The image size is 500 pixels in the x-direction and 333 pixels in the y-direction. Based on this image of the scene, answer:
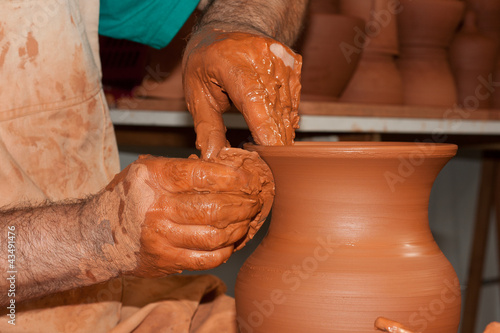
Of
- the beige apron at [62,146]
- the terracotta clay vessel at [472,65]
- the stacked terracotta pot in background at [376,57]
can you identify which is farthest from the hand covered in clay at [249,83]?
the terracotta clay vessel at [472,65]

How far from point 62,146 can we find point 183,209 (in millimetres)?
528

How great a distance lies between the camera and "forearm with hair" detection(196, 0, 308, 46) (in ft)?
4.30

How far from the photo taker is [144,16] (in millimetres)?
1568

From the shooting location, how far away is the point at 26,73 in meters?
1.16

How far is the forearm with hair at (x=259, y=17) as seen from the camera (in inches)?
51.6

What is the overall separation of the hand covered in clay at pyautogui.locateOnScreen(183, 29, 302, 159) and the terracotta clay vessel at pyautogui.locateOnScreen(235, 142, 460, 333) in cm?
12

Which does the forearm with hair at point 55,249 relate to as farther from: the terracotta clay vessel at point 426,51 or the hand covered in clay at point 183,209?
the terracotta clay vessel at point 426,51

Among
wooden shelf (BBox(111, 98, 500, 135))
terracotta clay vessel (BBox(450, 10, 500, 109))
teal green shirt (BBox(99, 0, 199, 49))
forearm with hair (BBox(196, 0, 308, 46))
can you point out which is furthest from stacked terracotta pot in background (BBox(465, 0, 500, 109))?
teal green shirt (BBox(99, 0, 199, 49))

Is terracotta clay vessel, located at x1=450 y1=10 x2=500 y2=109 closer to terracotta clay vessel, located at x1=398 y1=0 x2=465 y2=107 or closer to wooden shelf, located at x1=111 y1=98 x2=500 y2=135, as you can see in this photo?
terracotta clay vessel, located at x1=398 y1=0 x2=465 y2=107

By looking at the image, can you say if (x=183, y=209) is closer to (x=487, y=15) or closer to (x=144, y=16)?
(x=144, y=16)

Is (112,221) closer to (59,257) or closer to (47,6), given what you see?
(59,257)

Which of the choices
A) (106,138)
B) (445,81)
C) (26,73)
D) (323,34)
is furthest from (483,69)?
(26,73)

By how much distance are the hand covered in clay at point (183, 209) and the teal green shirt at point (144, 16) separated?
82 cm

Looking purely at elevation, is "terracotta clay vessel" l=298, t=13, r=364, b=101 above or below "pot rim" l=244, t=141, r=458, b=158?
below
